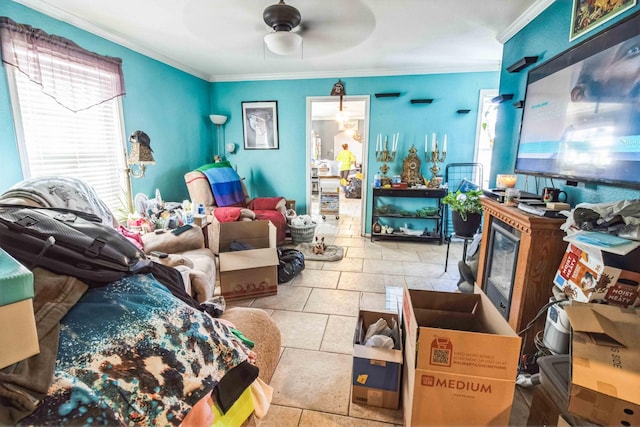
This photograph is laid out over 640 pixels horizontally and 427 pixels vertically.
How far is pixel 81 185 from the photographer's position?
6.37 feet

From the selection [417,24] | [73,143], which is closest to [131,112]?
[73,143]

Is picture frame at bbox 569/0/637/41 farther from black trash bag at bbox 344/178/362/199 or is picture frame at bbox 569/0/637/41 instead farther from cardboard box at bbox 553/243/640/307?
black trash bag at bbox 344/178/362/199

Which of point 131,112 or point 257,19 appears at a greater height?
point 257,19

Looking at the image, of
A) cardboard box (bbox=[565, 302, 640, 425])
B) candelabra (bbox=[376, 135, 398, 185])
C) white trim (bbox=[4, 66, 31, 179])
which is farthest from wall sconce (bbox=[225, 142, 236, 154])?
cardboard box (bbox=[565, 302, 640, 425])

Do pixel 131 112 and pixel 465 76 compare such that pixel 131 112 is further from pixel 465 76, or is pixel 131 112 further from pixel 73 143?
pixel 465 76

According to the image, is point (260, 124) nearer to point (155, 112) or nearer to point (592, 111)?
point (155, 112)

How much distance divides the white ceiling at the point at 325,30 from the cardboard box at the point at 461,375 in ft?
7.37

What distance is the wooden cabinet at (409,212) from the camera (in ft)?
13.4

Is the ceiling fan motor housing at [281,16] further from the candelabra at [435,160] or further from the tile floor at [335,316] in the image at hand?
the candelabra at [435,160]

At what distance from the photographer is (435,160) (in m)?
4.12

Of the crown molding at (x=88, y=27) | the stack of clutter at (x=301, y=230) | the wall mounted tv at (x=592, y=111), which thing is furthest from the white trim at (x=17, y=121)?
the wall mounted tv at (x=592, y=111)

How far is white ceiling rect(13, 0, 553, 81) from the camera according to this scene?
224 cm

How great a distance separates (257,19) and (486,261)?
103 inches

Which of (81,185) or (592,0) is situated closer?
(592,0)
